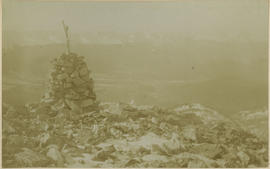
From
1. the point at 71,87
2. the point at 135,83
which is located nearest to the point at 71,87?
the point at 71,87

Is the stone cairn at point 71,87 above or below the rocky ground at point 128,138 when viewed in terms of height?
above

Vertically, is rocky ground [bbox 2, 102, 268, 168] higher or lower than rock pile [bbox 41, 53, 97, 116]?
lower

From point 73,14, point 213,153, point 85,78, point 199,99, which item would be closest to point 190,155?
point 213,153

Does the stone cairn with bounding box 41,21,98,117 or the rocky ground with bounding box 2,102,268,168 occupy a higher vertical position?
the stone cairn with bounding box 41,21,98,117

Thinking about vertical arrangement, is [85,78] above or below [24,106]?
above

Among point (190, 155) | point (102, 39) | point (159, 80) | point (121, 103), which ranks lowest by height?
point (190, 155)

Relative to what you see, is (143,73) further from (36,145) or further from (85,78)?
(36,145)
